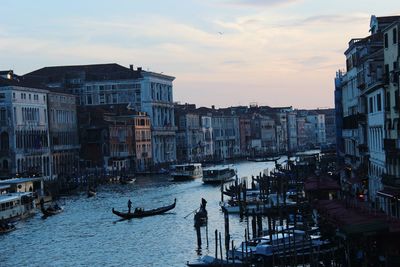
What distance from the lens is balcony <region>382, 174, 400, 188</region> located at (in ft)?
61.8

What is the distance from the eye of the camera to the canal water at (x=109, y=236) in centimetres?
2041

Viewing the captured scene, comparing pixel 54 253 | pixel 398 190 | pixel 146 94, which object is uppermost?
pixel 146 94

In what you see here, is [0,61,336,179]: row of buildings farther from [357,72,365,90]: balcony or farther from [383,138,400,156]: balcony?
[383,138,400,156]: balcony

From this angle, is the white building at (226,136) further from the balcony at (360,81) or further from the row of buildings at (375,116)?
the balcony at (360,81)

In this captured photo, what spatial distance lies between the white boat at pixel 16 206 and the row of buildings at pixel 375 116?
34.2ft

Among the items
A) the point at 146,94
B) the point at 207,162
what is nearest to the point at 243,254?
the point at 146,94

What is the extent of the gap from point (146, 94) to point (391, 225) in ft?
176

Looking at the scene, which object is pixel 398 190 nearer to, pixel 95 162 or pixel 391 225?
pixel 391 225

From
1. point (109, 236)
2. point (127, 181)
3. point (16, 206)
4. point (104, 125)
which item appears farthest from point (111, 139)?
point (109, 236)

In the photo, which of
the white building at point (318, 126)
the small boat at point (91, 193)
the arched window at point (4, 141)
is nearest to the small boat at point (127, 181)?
the arched window at point (4, 141)

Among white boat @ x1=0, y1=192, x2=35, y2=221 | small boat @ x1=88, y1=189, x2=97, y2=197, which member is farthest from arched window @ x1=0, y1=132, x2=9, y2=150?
white boat @ x1=0, y1=192, x2=35, y2=221

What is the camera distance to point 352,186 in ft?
92.8

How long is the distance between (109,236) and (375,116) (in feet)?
25.6

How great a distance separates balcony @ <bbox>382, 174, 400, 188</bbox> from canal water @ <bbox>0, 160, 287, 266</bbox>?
13.1ft
